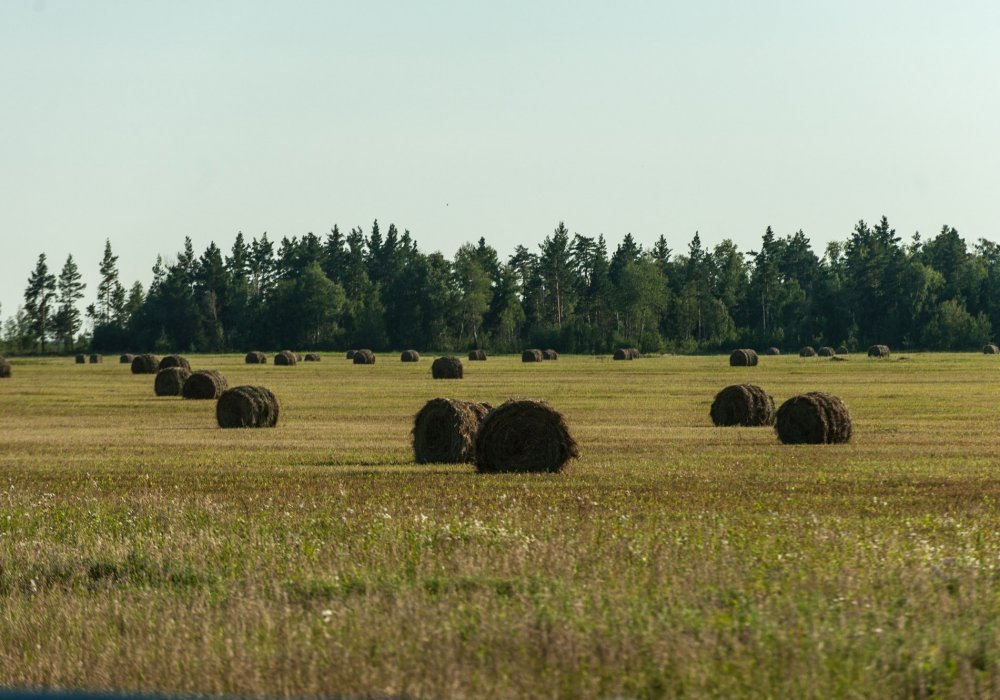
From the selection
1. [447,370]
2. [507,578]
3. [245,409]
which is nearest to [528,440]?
[507,578]

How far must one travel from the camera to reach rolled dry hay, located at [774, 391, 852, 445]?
32.2 metres

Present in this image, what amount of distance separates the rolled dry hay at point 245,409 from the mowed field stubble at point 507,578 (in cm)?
1201

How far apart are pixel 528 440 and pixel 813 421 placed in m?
9.39

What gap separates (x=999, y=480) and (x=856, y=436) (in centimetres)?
1207

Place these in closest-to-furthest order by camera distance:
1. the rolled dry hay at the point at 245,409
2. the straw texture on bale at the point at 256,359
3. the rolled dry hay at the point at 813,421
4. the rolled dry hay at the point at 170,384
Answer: the rolled dry hay at the point at 813,421
the rolled dry hay at the point at 245,409
the rolled dry hay at the point at 170,384
the straw texture on bale at the point at 256,359

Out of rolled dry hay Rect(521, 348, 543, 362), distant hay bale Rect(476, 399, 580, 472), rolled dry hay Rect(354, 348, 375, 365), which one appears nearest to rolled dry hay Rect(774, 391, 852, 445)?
distant hay bale Rect(476, 399, 580, 472)

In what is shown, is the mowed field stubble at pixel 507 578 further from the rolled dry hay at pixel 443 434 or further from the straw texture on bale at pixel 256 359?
the straw texture on bale at pixel 256 359

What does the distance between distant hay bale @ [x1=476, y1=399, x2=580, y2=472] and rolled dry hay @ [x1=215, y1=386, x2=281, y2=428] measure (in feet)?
49.8

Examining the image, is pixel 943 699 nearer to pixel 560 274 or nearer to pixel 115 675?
pixel 115 675

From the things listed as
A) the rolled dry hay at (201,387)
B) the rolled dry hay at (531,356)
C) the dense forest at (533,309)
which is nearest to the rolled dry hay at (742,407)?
the rolled dry hay at (201,387)

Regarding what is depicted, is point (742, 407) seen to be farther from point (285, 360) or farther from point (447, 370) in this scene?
point (285, 360)

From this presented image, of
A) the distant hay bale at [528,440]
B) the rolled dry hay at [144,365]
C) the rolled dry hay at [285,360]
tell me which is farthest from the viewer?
the rolled dry hay at [285,360]

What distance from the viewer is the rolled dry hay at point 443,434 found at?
2830cm

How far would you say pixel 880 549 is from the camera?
1328cm
